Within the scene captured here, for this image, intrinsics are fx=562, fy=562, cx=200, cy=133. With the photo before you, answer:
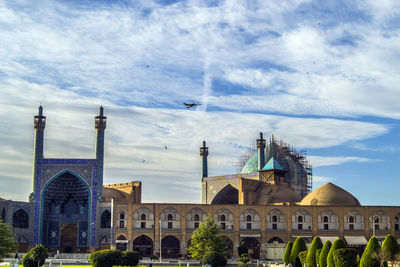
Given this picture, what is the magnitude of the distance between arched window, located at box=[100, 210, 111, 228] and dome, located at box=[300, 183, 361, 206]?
23.1 m

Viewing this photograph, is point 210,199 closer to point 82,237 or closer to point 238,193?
point 238,193

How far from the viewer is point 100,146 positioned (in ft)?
222

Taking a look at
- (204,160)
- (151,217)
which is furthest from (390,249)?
(204,160)

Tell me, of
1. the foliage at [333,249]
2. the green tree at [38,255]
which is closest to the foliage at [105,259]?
the green tree at [38,255]

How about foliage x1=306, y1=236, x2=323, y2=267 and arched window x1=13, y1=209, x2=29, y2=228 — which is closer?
foliage x1=306, y1=236, x2=323, y2=267

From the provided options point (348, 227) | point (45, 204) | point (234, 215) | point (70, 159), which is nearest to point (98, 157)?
point (70, 159)

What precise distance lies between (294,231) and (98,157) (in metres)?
24.5

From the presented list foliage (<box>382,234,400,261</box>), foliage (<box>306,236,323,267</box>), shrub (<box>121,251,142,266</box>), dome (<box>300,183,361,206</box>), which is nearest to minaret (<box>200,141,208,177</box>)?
dome (<box>300,183,361,206</box>)

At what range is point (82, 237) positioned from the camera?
65.6 metres

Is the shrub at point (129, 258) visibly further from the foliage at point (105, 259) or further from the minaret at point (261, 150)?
the minaret at point (261, 150)

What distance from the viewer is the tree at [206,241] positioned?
55.5m

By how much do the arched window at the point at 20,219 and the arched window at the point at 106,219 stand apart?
865 centimetres

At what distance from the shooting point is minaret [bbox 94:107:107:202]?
6569 cm

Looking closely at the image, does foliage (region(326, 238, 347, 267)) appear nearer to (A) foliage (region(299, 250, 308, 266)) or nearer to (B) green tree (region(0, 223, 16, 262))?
(A) foliage (region(299, 250, 308, 266))
